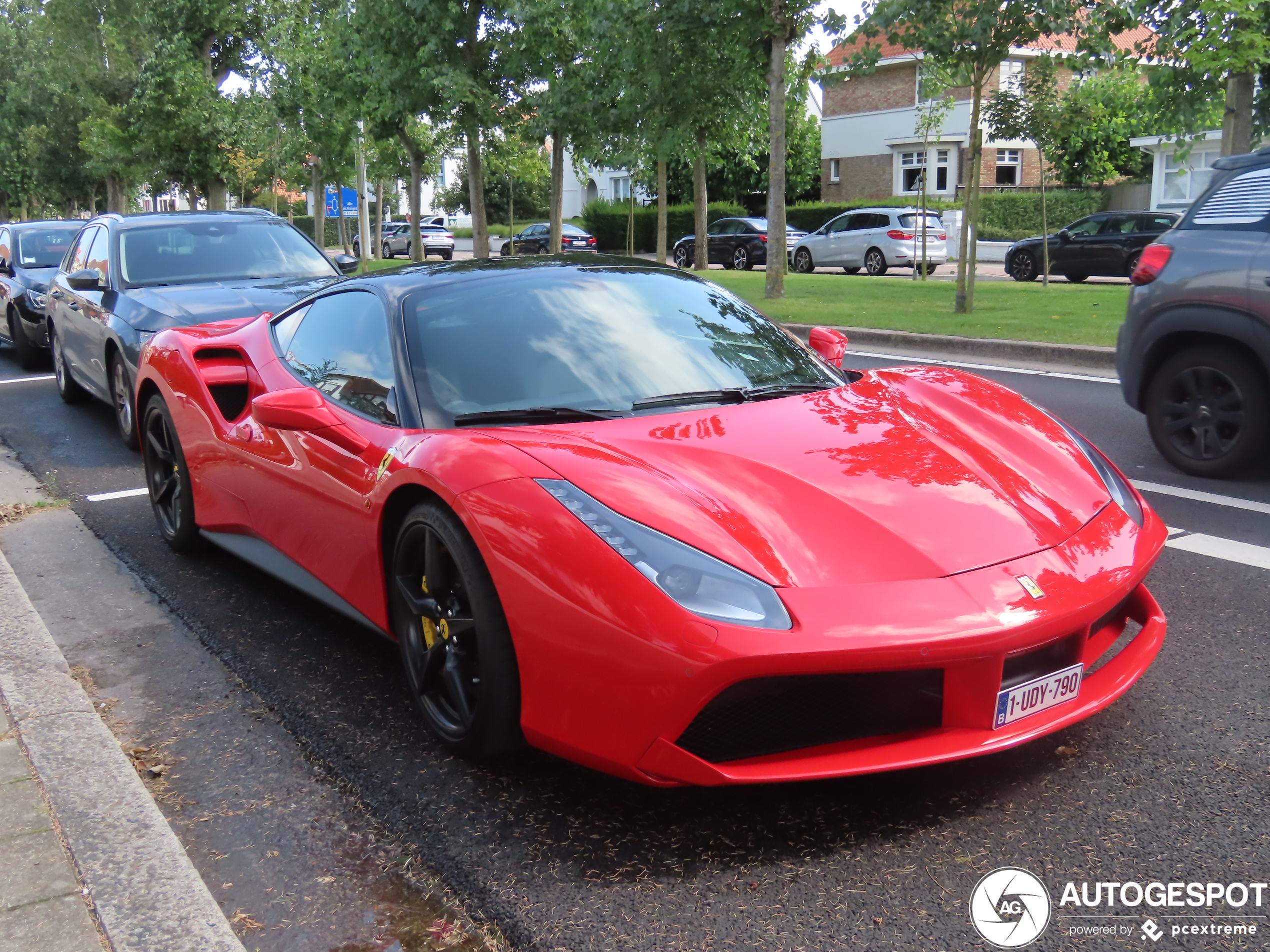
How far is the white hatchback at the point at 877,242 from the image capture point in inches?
1155

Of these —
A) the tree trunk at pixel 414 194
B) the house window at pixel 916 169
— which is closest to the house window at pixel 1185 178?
the house window at pixel 916 169

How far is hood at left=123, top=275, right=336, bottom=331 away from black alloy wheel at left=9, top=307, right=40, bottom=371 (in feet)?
15.9

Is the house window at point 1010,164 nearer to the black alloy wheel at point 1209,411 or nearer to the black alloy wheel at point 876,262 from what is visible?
the black alloy wheel at point 876,262

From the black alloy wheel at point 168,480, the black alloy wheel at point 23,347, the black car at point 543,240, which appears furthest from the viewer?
the black car at point 543,240

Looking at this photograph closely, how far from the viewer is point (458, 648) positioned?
307 cm

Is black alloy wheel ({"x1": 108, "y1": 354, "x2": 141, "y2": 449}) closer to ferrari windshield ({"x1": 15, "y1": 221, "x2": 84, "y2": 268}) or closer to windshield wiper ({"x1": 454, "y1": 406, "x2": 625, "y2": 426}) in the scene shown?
windshield wiper ({"x1": 454, "y1": 406, "x2": 625, "y2": 426})

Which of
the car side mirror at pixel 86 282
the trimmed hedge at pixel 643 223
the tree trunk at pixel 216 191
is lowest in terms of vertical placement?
the car side mirror at pixel 86 282

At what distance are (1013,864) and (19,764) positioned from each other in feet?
7.92

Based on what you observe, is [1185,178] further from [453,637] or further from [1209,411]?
[453,637]

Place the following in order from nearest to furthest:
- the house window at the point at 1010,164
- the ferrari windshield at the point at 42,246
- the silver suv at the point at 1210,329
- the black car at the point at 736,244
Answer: the silver suv at the point at 1210,329 → the ferrari windshield at the point at 42,246 → the black car at the point at 736,244 → the house window at the point at 1010,164

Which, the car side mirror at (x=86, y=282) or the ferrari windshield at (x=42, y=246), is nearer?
the car side mirror at (x=86, y=282)

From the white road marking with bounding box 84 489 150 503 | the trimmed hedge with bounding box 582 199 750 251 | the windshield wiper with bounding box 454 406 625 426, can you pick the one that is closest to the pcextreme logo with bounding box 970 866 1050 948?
the windshield wiper with bounding box 454 406 625 426

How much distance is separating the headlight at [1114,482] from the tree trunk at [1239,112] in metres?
14.1

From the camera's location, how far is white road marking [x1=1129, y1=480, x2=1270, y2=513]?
5574 millimetres
